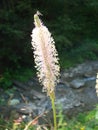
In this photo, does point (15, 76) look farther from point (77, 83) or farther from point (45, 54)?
point (45, 54)

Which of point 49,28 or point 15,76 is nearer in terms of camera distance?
point 15,76

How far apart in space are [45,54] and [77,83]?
33.1 feet

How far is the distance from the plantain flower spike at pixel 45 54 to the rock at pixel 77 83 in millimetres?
9689

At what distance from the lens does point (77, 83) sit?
40.0 ft

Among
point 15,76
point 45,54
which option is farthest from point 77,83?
point 45,54

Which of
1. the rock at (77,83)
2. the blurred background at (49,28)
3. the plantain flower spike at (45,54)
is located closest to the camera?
the plantain flower spike at (45,54)

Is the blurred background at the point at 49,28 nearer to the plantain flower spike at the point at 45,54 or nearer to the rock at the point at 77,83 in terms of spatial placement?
the rock at the point at 77,83

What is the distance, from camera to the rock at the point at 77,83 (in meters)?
12.0

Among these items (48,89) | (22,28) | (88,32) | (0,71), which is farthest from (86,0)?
(48,89)

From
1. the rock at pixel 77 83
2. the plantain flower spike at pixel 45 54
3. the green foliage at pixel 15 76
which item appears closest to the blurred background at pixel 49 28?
the green foliage at pixel 15 76

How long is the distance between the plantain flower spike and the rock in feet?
31.8

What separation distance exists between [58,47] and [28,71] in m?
1.30

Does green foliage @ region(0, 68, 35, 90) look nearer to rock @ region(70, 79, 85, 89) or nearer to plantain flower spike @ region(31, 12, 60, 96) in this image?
rock @ region(70, 79, 85, 89)

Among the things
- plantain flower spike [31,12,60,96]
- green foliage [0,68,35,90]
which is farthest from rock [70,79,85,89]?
plantain flower spike [31,12,60,96]
